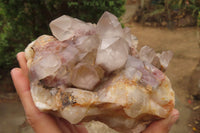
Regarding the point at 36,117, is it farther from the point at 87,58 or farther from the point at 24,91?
the point at 87,58

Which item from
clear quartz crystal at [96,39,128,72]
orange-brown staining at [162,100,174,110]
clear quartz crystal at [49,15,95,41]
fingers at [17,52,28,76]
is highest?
clear quartz crystal at [49,15,95,41]

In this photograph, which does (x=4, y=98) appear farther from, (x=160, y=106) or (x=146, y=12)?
(x=146, y=12)

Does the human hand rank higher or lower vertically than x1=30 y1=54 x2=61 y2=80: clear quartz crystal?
lower

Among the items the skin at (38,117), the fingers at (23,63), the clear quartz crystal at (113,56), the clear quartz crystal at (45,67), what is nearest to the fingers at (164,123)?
the skin at (38,117)

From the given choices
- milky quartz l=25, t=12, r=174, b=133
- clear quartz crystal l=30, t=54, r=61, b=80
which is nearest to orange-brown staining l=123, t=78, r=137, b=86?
milky quartz l=25, t=12, r=174, b=133

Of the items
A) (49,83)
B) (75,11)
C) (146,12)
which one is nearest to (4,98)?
(75,11)

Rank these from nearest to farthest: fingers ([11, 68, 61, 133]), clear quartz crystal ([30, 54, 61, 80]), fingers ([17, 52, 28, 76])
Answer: clear quartz crystal ([30, 54, 61, 80]) < fingers ([11, 68, 61, 133]) < fingers ([17, 52, 28, 76])

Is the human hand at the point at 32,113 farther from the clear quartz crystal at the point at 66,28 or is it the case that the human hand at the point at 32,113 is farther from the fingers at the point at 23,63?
the clear quartz crystal at the point at 66,28

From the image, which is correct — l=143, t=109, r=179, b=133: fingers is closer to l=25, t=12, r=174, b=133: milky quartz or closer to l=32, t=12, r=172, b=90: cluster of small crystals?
l=25, t=12, r=174, b=133: milky quartz
